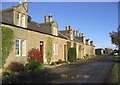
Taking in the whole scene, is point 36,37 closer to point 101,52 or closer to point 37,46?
point 37,46

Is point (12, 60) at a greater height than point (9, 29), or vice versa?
point (9, 29)

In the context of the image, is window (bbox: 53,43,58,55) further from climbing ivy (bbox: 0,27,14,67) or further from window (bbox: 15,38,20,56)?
climbing ivy (bbox: 0,27,14,67)

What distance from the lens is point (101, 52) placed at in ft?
308

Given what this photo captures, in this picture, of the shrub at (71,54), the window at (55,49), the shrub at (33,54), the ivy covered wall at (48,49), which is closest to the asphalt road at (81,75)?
the shrub at (33,54)

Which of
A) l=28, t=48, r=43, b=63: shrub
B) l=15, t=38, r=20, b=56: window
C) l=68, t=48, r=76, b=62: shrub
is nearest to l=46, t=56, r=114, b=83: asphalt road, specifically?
l=28, t=48, r=43, b=63: shrub

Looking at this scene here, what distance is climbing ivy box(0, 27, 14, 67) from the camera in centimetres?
1861

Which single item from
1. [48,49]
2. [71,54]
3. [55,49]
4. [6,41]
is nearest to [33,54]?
[6,41]

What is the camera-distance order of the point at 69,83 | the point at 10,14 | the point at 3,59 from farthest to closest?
the point at 10,14, the point at 3,59, the point at 69,83

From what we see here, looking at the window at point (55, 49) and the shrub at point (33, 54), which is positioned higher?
the window at point (55, 49)

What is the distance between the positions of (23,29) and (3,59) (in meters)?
4.91

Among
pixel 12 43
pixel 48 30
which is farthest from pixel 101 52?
pixel 12 43

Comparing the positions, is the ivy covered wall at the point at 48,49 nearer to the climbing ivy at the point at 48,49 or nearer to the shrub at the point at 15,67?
the climbing ivy at the point at 48,49

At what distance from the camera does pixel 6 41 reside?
18953 millimetres

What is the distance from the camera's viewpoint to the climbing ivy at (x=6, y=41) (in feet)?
61.1
